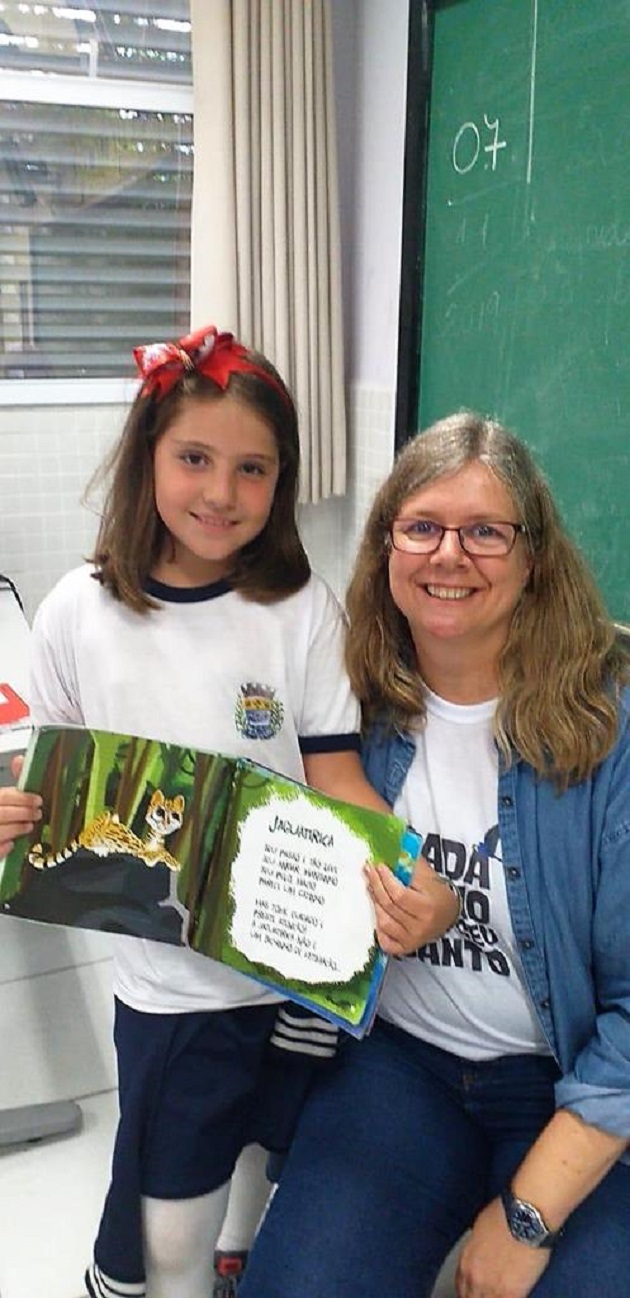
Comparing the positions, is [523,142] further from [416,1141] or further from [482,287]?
[416,1141]

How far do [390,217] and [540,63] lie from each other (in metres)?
0.72

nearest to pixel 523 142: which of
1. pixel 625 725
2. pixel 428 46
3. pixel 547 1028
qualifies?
pixel 428 46

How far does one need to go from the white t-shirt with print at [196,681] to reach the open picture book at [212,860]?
68 mm

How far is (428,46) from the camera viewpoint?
2338 millimetres

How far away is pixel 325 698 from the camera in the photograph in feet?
3.79

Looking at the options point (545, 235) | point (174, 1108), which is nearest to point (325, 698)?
point (174, 1108)

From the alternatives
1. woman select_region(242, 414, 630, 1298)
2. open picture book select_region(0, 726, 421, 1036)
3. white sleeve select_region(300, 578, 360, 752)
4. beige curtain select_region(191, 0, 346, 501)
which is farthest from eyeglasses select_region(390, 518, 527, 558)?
beige curtain select_region(191, 0, 346, 501)

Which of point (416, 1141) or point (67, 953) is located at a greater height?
point (416, 1141)

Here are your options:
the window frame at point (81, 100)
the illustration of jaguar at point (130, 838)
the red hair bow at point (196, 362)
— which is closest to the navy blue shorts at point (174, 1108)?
the illustration of jaguar at point (130, 838)

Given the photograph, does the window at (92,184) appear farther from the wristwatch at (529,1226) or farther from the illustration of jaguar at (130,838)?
the wristwatch at (529,1226)

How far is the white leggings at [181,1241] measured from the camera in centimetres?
118

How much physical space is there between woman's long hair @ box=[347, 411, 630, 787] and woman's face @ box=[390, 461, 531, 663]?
0.05ft

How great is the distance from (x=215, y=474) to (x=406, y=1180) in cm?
83

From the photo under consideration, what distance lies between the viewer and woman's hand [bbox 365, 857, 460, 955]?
3.26 feet
